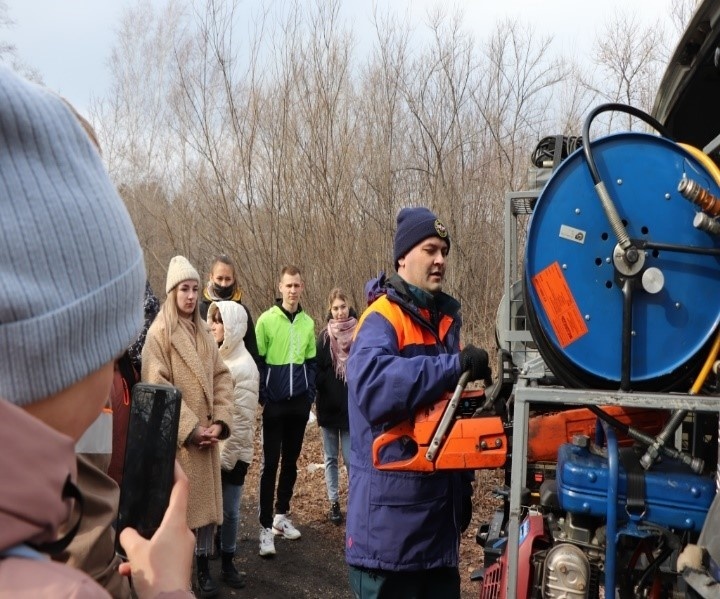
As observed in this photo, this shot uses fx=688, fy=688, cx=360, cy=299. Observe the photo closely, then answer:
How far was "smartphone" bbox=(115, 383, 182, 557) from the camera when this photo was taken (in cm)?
113

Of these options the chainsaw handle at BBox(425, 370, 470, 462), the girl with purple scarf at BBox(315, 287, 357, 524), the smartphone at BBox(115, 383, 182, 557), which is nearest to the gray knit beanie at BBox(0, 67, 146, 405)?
the smartphone at BBox(115, 383, 182, 557)

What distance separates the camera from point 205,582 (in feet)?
15.9

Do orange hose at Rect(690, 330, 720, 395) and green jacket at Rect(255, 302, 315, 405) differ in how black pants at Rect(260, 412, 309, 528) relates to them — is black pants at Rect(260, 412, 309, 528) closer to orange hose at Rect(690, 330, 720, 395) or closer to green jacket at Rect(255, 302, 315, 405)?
green jacket at Rect(255, 302, 315, 405)

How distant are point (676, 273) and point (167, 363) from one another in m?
2.99

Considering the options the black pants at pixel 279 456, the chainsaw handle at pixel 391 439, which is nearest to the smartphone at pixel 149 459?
the chainsaw handle at pixel 391 439

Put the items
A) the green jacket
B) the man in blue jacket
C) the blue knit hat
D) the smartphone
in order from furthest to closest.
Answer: the green jacket
the blue knit hat
the man in blue jacket
the smartphone

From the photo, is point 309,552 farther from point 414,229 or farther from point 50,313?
point 50,313

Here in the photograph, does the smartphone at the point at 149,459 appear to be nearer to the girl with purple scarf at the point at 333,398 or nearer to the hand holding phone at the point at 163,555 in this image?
the hand holding phone at the point at 163,555

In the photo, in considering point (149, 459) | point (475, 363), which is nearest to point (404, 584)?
point (475, 363)

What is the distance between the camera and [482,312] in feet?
33.9

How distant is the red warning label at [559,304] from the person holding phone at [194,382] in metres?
2.46

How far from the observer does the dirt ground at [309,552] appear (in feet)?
16.6

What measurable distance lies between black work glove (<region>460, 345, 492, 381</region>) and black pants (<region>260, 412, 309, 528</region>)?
3296mm

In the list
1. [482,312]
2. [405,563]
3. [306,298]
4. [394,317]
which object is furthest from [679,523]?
[306,298]
